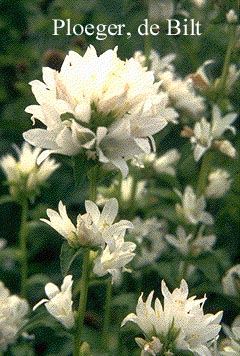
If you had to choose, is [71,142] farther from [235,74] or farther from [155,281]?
[155,281]

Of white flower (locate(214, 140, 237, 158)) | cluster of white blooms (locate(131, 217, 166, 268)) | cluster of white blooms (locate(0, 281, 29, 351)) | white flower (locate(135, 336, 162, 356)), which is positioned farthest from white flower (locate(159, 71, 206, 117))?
white flower (locate(135, 336, 162, 356))

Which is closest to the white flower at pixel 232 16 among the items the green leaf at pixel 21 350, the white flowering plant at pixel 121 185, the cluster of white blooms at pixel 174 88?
the white flowering plant at pixel 121 185

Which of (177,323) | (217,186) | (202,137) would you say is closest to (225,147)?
(202,137)

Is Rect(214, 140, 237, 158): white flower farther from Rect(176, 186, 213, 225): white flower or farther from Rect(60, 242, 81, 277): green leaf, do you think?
Rect(60, 242, 81, 277): green leaf

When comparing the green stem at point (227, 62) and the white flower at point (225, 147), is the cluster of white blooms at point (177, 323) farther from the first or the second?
the green stem at point (227, 62)

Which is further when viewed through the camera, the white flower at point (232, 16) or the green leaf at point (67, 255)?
the white flower at point (232, 16)

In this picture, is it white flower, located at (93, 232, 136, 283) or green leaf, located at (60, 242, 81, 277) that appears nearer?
green leaf, located at (60, 242, 81, 277)
